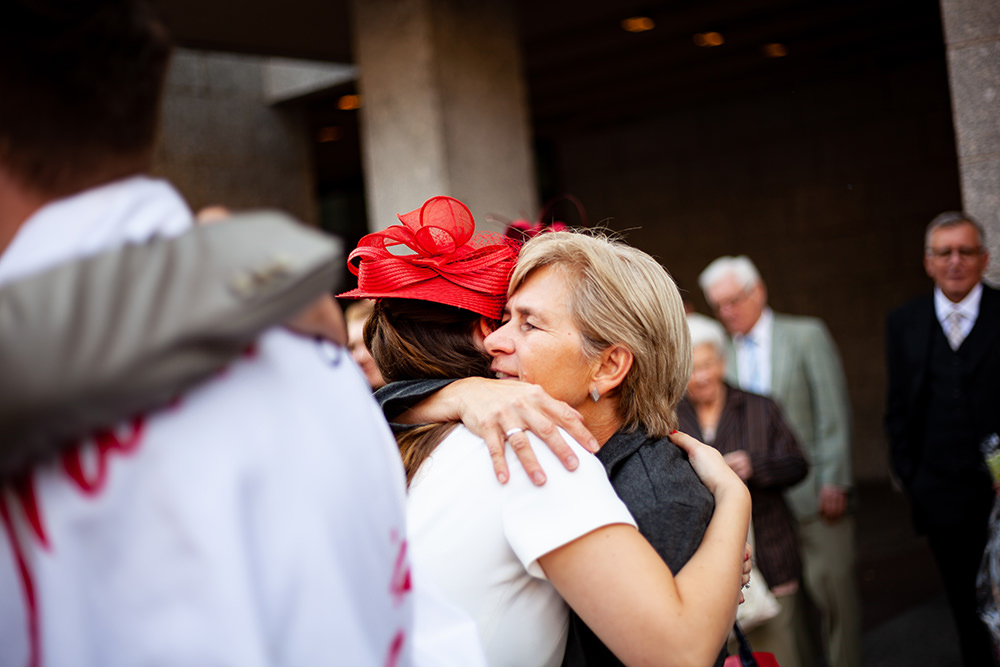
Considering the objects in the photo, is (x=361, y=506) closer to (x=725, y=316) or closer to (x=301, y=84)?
(x=725, y=316)

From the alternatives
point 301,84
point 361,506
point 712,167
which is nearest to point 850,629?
point 361,506

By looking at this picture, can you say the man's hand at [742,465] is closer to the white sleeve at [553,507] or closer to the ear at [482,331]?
the ear at [482,331]

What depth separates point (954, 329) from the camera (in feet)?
14.2

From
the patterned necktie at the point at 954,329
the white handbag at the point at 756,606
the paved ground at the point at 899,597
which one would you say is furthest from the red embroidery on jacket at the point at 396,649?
the paved ground at the point at 899,597

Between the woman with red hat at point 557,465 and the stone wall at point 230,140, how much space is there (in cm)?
626

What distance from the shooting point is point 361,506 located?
0.86m

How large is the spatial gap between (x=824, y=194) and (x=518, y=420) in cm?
1003

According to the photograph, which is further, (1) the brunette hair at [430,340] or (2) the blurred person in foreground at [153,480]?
(1) the brunette hair at [430,340]

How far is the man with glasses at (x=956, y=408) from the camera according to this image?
4.08 metres

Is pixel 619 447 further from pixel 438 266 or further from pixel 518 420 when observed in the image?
pixel 438 266

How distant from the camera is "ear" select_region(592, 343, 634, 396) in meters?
1.73

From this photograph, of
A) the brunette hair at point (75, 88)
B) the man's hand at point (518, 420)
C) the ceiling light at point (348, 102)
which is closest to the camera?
the brunette hair at point (75, 88)

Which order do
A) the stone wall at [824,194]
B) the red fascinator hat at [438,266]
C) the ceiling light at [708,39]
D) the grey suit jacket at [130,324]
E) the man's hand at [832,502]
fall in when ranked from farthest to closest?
Result: the stone wall at [824,194] → the ceiling light at [708,39] → the man's hand at [832,502] → the red fascinator hat at [438,266] → the grey suit jacket at [130,324]

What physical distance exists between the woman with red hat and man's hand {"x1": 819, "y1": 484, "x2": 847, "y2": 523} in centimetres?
336
